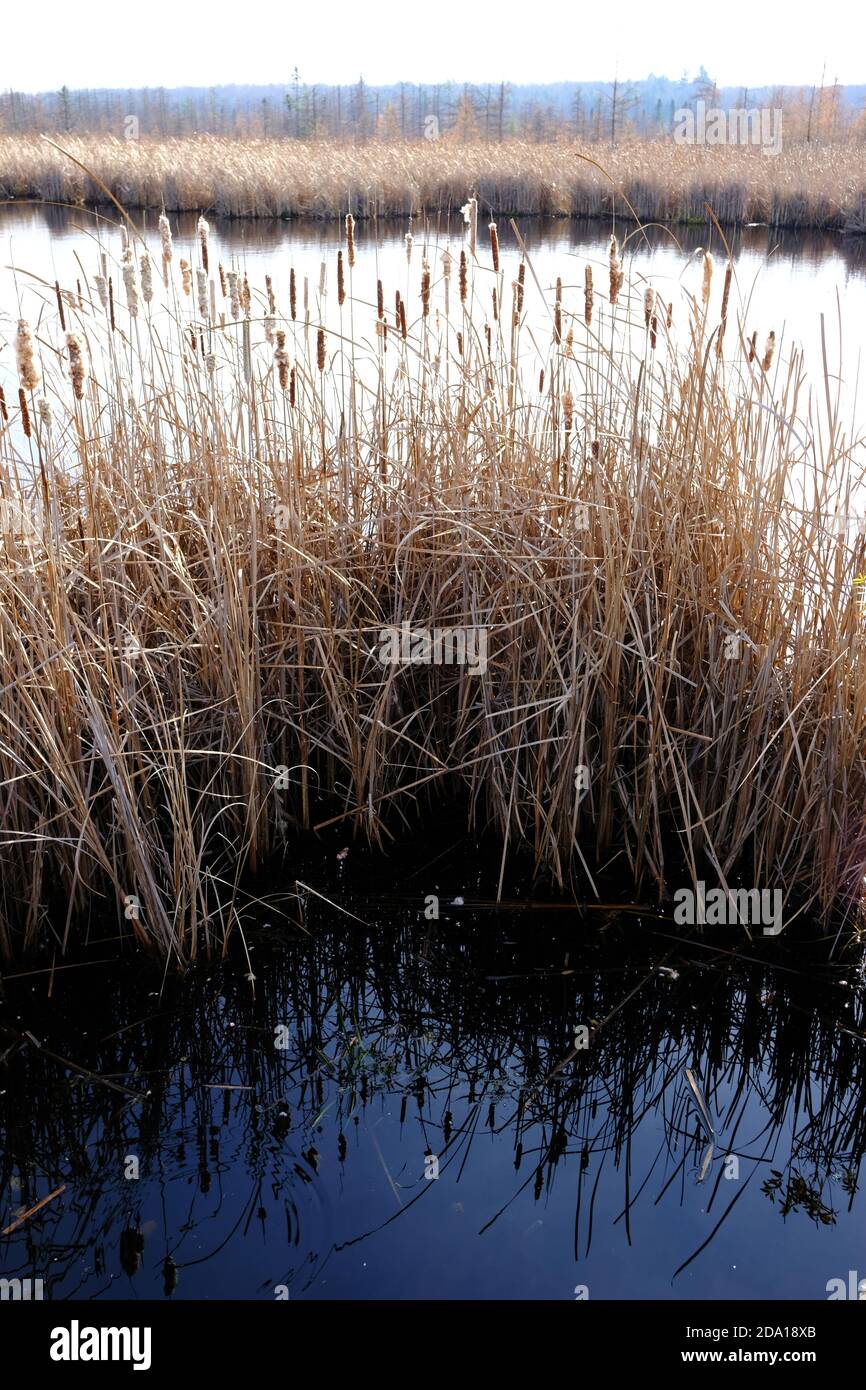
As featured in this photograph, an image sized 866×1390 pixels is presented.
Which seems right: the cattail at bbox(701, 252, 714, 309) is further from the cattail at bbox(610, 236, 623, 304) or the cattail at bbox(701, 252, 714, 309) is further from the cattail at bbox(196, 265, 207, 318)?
the cattail at bbox(196, 265, 207, 318)

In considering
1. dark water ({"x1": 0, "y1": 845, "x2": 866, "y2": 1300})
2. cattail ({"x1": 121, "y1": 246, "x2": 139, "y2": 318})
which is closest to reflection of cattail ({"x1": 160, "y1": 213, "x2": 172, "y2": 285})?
cattail ({"x1": 121, "y1": 246, "x2": 139, "y2": 318})

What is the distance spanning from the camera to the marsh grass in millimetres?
2215

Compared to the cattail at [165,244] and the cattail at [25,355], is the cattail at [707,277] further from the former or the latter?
the cattail at [25,355]

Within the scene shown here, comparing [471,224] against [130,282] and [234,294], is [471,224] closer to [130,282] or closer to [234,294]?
[234,294]

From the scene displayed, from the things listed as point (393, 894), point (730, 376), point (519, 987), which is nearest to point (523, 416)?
point (730, 376)

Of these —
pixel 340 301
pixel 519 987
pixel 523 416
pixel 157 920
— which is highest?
pixel 340 301

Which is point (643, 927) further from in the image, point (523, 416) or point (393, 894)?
point (523, 416)

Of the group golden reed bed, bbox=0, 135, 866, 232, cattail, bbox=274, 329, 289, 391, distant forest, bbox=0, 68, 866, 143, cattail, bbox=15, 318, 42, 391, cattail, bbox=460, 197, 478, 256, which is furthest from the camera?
distant forest, bbox=0, 68, 866, 143

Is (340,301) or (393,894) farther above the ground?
(340,301)

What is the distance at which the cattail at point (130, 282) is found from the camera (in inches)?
100

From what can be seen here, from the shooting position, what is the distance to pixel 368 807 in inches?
98.3

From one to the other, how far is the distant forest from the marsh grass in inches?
82.0

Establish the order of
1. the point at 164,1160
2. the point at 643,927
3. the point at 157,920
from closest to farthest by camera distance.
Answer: the point at 164,1160 → the point at 157,920 → the point at 643,927

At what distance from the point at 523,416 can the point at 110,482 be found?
1.09 m
